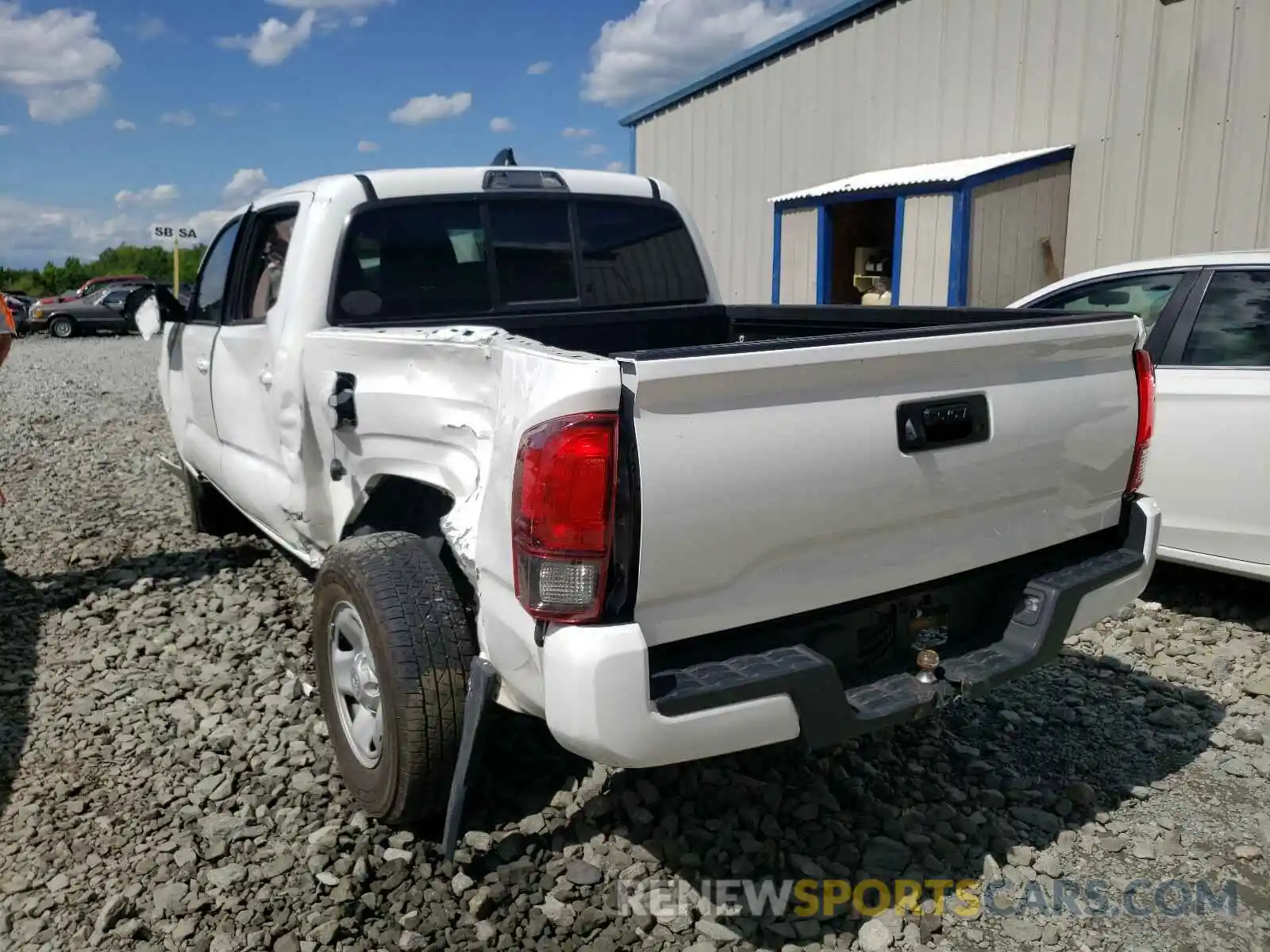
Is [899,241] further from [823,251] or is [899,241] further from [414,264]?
[414,264]

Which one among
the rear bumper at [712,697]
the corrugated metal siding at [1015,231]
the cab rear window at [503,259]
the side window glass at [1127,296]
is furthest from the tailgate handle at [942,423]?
the corrugated metal siding at [1015,231]

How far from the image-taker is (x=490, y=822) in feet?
10.2

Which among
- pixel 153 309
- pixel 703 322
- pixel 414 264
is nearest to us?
pixel 414 264

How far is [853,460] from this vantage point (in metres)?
2.43

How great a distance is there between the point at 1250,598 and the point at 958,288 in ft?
15.8

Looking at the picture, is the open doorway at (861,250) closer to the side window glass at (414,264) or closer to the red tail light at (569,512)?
the side window glass at (414,264)

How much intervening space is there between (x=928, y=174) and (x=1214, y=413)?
241 inches

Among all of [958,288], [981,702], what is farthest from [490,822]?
[958,288]

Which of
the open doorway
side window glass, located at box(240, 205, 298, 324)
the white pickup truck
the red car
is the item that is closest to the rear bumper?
the white pickup truck

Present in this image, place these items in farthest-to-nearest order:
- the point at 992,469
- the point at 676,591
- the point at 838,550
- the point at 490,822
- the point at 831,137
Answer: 1. the point at 831,137
2. the point at 490,822
3. the point at 992,469
4. the point at 838,550
5. the point at 676,591

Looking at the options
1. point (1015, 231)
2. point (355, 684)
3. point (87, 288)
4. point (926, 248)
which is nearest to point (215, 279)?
point (355, 684)

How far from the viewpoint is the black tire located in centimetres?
273

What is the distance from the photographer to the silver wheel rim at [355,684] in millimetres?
3035

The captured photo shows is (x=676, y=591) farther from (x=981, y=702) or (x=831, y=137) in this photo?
(x=831, y=137)
